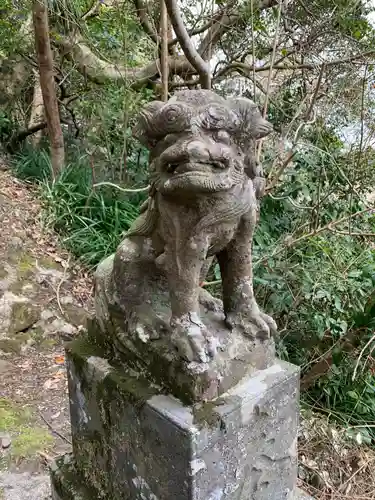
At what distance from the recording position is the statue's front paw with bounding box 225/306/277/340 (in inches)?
51.3

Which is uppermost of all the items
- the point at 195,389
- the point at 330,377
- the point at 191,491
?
the point at 195,389

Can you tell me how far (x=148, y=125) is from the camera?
1136 mm

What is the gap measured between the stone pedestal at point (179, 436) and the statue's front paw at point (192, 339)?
0.13 meters

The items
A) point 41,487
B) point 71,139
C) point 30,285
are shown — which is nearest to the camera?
point 41,487

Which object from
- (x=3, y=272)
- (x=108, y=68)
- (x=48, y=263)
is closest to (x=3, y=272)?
(x=3, y=272)

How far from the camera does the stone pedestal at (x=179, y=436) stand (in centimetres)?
115

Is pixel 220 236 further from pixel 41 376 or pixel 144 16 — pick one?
pixel 144 16

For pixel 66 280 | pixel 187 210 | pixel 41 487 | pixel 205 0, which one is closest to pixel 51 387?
pixel 41 487

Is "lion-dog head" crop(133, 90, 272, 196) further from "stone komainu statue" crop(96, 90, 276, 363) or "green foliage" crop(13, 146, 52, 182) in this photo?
"green foliage" crop(13, 146, 52, 182)

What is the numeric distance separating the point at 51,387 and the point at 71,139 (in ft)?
10.7

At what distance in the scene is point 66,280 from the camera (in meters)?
3.65

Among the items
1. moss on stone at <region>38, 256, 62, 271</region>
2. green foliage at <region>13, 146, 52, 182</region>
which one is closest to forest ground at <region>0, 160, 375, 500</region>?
moss on stone at <region>38, 256, 62, 271</region>

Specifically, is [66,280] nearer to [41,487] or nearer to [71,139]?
[41,487]

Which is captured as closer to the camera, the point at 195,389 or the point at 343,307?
the point at 195,389
